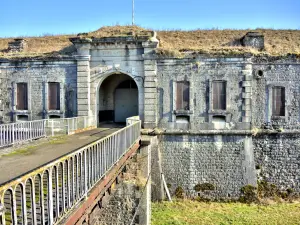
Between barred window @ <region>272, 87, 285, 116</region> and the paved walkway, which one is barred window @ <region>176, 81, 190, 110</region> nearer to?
barred window @ <region>272, 87, 285, 116</region>

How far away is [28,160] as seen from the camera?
6.98 m

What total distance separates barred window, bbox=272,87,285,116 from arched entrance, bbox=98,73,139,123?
28.3 ft

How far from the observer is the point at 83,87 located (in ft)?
51.0

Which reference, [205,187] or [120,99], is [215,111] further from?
[120,99]

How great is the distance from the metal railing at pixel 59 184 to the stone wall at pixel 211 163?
4.93 metres

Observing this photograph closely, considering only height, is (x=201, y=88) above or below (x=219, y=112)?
above

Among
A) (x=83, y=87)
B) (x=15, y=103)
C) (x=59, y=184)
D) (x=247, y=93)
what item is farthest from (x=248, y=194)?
(x=15, y=103)

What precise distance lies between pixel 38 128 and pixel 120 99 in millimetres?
7963

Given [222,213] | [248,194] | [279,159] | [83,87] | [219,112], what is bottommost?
[222,213]

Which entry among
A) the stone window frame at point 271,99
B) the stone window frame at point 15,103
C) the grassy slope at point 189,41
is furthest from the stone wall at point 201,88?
the stone window frame at point 15,103

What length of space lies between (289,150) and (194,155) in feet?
16.4

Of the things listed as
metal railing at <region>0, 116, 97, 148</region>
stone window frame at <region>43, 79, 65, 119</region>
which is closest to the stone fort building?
stone window frame at <region>43, 79, 65, 119</region>

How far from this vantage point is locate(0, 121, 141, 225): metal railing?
329cm

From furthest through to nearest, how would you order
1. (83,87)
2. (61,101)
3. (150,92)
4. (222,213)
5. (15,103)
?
(15,103) < (61,101) < (83,87) < (150,92) < (222,213)
